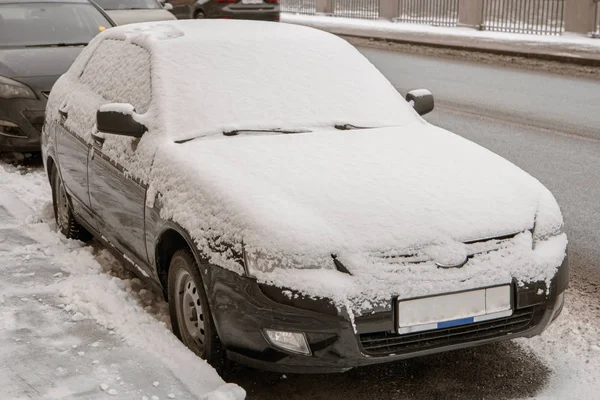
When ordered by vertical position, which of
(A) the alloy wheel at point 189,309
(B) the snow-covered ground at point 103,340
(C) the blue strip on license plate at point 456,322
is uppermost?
(C) the blue strip on license plate at point 456,322

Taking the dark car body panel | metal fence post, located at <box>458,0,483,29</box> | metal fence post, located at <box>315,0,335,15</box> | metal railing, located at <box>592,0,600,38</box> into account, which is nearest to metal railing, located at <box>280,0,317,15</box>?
metal fence post, located at <box>315,0,335,15</box>

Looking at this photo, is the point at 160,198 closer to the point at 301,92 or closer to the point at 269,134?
the point at 269,134

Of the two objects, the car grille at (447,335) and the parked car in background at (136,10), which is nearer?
the car grille at (447,335)

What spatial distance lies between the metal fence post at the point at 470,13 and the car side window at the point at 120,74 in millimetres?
19894

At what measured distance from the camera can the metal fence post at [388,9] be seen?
2955 centimetres

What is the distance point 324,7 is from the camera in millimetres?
34156

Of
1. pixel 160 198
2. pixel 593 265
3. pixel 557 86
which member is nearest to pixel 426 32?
pixel 557 86

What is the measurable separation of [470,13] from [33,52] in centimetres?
1747

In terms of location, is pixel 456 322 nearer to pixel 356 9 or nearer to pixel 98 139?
pixel 98 139

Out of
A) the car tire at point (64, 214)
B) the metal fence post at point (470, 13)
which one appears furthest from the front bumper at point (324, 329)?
the metal fence post at point (470, 13)

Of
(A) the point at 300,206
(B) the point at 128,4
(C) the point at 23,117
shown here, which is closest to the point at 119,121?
(A) the point at 300,206

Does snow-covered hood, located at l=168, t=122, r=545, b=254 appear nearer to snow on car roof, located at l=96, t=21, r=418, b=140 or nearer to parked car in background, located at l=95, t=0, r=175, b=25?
snow on car roof, located at l=96, t=21, r=418, b=140

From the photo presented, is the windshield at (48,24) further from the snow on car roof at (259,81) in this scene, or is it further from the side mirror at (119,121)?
the side mirror at (119,121)

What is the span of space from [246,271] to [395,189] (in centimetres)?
86
